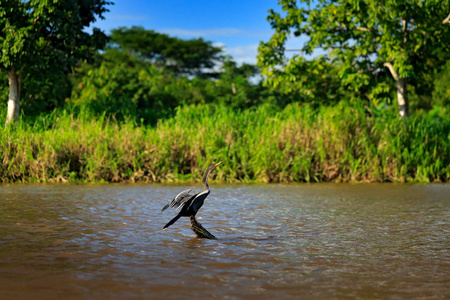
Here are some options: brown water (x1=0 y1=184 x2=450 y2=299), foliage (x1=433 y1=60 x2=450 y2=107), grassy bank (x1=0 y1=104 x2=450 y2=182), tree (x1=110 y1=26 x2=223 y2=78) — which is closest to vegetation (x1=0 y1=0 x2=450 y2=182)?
grassy bank (x1=0 y1=104 x2=450 y2=182)

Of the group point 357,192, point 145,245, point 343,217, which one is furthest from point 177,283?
point 357,192

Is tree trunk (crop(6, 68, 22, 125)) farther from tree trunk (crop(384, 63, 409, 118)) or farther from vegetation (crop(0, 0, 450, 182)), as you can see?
tree trunk (crop(384, 63, 409, 118))

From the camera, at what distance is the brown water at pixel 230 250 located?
3.16 metres

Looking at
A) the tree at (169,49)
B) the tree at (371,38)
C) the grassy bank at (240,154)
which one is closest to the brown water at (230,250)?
the grassy bank at (240,154)

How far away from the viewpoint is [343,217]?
243 inches

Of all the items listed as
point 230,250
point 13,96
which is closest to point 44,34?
point 13,96

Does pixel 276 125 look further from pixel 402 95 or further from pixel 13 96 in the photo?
pixel 13 96

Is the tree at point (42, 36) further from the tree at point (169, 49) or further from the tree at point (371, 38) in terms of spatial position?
the tree at point (169, 49)

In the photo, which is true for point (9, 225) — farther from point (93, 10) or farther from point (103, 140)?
point (93, 10)

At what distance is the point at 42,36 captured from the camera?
1617 cm

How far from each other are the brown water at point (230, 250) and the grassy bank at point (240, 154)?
3244mm

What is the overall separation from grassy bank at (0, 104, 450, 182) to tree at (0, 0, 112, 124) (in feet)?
13.6

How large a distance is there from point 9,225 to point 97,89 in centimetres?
1998

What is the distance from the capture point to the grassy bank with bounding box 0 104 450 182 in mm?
10984
